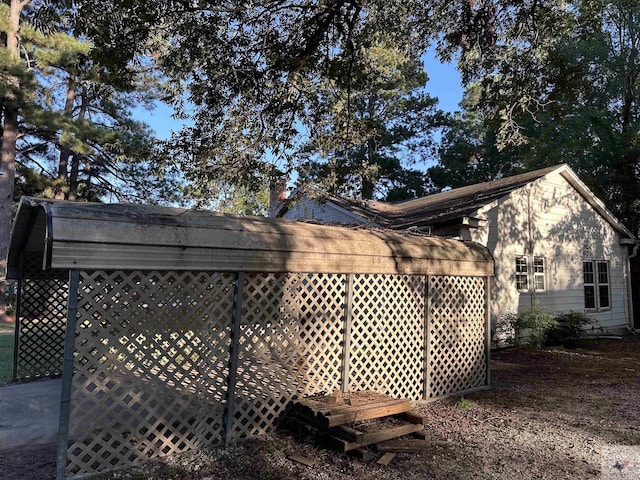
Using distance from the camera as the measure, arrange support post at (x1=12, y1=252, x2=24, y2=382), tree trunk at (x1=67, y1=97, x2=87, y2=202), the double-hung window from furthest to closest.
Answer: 1. tree trunk at (x1=67, y1=97, x2=87, y2=202)
2. the double-hung window
3. support post at (x1=12, y1=252, x2=24, y2=382)

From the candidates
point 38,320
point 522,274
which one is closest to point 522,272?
point 522,274

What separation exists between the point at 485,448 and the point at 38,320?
7.03m

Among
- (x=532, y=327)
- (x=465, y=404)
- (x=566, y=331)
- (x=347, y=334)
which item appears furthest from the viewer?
(x=566, y=331)

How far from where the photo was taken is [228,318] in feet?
15.6

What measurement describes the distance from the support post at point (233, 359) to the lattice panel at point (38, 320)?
13.6ft

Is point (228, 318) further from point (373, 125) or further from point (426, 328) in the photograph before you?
point (373, 125)

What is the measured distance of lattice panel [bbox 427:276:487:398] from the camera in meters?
6.59

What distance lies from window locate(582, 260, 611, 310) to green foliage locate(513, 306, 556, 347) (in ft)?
11.6

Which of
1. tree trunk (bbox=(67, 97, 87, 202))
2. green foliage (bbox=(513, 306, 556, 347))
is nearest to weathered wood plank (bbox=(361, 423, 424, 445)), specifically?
green foliage (bbox=(513, 306, 556, 347))

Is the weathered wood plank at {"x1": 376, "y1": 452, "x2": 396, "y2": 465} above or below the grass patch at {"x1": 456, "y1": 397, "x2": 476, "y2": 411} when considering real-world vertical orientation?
below

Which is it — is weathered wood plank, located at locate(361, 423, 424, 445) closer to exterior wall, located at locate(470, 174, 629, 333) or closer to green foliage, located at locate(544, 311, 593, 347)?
exterior wall, located at locate(470, 174, 629, 333)

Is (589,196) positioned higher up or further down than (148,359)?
higher up

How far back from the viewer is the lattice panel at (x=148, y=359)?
3898 millimetres

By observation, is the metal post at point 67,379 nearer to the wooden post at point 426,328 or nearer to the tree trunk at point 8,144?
the wooden post at point 426,328
